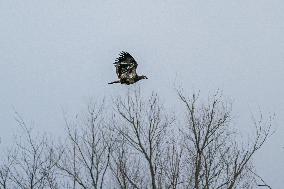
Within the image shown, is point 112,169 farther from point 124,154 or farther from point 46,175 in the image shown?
point 46,175

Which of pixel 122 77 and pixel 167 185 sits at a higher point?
pixel 122 77

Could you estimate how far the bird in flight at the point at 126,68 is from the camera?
33.3ft

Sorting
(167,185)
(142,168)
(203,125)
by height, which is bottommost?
(167,185)

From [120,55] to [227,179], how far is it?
7196mm

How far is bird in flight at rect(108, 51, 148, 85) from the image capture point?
10.1 metres

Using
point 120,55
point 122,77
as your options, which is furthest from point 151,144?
point 120,55

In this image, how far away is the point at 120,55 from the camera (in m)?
10.2

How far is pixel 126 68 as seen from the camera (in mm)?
10688

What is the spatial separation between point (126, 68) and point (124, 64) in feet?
1.28

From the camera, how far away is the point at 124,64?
33.8 feet

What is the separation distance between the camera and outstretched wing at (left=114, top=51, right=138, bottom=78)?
1014 centimetres

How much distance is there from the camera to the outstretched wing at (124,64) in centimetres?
1014

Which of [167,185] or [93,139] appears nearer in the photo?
[167,185]

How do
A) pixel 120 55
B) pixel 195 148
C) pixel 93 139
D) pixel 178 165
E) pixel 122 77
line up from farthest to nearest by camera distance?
pixel 93 139 → pixel 195 148 → pixel 178 165 → pixel 122 77 → pixel 120 55
